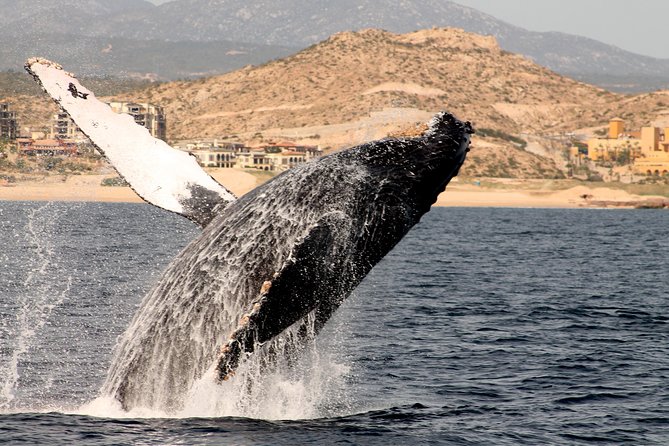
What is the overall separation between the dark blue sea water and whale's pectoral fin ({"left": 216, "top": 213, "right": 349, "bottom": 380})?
2323 mm

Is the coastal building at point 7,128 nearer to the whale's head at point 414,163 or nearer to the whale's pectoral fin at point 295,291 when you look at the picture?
the whale's head at point 414,163

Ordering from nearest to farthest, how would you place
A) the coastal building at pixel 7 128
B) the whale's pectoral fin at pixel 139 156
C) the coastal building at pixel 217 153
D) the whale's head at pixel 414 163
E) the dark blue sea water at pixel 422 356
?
the whale's head at pixel 414 163
the whale's pectoral fin at pixel 139 156
the dark blue sea water at pixel 422 356
the coastal building at pixel 7 128
the coastal building at pixel 217 153

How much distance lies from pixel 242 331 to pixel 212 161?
126 m

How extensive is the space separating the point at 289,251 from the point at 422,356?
33.5ft

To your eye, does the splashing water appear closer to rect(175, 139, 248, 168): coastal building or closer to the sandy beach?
the sandy beach

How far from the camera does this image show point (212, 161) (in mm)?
134500

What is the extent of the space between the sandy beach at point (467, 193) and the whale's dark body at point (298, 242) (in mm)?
108029

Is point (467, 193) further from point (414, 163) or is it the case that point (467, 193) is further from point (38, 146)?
point (414, 163)

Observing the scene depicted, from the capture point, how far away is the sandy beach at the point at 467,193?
118 meters

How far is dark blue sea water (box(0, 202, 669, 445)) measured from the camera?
1318 cm

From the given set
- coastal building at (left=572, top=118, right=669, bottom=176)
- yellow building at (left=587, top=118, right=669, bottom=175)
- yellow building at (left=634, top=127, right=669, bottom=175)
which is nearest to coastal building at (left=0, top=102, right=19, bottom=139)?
coastal building at (left=572, top=118, right=669, bottom=176)

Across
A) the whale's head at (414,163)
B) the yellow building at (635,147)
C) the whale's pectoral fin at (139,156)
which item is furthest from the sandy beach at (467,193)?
the whale's head at (414,163)

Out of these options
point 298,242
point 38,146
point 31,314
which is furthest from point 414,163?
point 38,146

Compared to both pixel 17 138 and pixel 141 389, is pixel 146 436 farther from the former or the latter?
pixel 17 138
